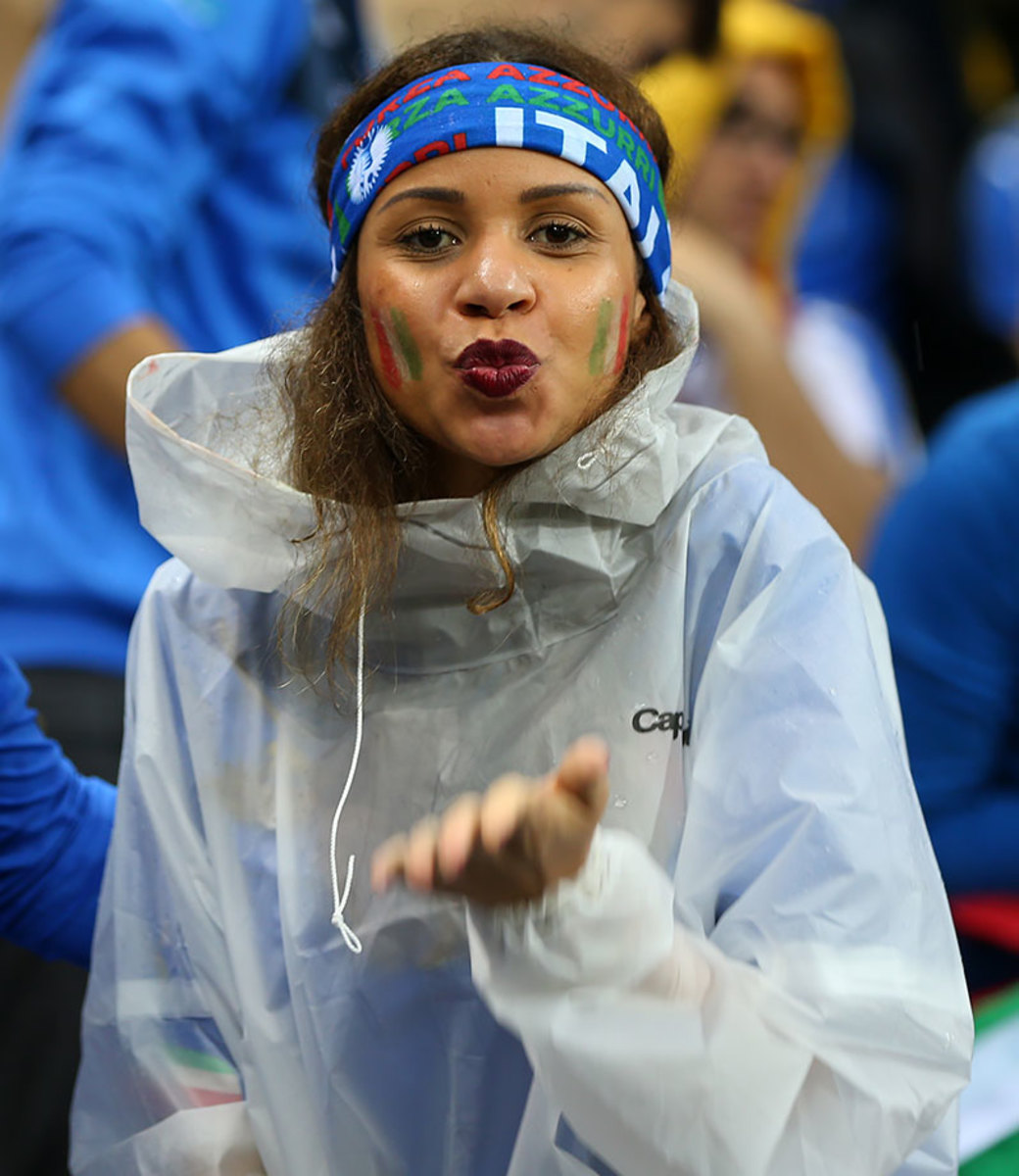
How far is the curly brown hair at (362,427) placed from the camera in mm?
1477

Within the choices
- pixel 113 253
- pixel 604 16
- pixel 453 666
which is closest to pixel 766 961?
pixel 453 666

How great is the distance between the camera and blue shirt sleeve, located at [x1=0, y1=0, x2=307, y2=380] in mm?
2445

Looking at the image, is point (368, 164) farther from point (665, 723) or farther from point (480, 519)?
point (665, 723)

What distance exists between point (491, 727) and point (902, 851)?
14.9 inches

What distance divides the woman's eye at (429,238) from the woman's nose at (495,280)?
1.3 inches

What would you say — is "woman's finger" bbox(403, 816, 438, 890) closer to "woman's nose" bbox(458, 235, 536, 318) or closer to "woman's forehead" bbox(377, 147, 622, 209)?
"woman's nose" bbox(458, 235, 536, 318)

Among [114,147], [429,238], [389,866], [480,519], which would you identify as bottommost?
[389,866]

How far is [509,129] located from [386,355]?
8.4 inches

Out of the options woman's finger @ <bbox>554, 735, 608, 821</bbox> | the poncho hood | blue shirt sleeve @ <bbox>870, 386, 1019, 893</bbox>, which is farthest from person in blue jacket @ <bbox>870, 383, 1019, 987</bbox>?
woman's finger @ <bbox>554, 735, 608, 821</bbox>

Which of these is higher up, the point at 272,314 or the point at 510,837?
the point at 272,314

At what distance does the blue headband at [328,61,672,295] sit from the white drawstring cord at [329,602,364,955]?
1.21ft

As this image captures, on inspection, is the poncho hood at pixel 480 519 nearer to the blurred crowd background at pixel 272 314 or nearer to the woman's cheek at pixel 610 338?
the woman's cheek at pixel 610 338

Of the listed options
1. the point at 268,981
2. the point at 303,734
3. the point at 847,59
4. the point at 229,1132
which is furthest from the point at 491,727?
the point at 847,59

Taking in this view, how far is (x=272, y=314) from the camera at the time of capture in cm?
216
